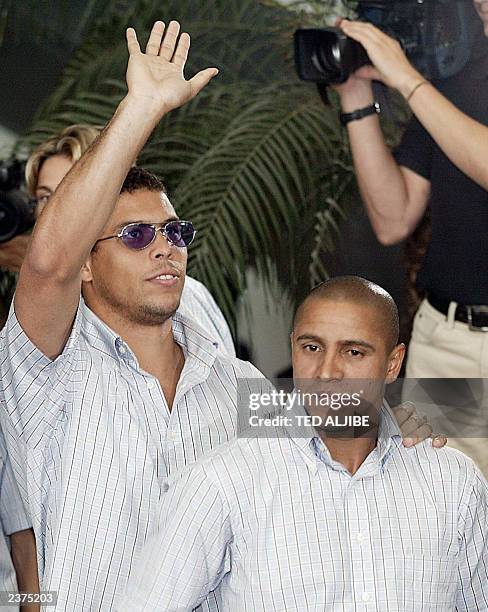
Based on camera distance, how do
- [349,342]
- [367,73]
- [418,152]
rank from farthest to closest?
[418,152]
[367,73]
[349,342]

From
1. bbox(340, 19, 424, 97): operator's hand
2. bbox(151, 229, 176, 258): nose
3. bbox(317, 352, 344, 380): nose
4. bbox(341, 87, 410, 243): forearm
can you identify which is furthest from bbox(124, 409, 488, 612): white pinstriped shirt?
bbox(341, 87, 410, 243): forearm

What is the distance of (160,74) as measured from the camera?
1.92 meters

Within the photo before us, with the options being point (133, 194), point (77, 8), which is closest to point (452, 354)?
point (133, 194)

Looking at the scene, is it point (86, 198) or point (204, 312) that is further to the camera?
point (204, 312)

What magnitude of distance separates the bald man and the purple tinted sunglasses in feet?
1.02

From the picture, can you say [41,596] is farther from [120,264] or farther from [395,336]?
[395,336]

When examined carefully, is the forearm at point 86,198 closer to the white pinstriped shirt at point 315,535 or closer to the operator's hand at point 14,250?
the white pinstriped shirt at point 315,535

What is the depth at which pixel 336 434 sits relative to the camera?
6.12 ft

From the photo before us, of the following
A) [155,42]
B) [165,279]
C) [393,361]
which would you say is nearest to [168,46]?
[155,42]

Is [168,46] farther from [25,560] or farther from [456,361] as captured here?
[456,361]

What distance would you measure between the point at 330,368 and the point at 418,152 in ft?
4.16

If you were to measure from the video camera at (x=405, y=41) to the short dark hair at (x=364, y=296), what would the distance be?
3.51 feet

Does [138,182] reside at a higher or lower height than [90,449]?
higher

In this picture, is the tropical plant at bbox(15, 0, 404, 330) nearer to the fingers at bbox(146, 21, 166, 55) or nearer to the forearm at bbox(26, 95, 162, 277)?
the fingers at bbox(146, 21, 166, 55)
